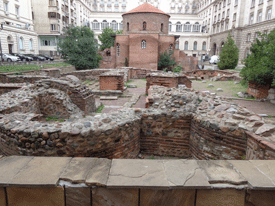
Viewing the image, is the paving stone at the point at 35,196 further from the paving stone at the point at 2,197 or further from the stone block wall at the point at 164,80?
the stone block wall at the point at 164,80

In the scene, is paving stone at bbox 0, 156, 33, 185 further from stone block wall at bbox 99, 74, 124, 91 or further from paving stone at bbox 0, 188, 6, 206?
stone block wall at bbox 99, 74, 124, 91

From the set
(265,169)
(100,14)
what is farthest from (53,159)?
(100,14)

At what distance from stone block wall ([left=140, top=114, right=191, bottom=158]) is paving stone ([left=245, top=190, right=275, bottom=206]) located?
8.38 ft

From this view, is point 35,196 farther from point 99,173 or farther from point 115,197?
point 115,197

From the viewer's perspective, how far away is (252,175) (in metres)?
1.69

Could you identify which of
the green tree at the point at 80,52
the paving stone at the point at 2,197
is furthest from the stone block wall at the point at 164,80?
the green tree at the point at 80,52

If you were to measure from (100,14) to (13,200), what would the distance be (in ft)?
185

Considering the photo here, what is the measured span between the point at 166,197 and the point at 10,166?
1.41 m

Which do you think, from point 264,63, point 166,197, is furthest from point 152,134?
point 264,63

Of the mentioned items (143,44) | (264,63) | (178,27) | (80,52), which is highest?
(178,27)

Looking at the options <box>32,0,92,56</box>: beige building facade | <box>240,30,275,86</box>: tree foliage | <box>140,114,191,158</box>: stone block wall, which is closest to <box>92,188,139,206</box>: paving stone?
<box>140,114,191,158</box>: stone block wall

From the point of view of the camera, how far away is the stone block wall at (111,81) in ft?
33.0

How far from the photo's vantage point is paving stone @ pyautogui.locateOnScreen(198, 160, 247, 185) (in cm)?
162

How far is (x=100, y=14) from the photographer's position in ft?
170
